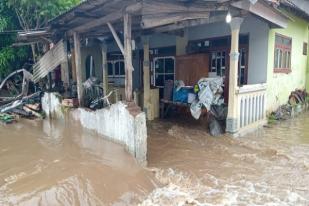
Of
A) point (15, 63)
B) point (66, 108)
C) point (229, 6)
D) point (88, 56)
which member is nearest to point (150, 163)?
point (229, 6)

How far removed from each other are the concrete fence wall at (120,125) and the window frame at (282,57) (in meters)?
5.33

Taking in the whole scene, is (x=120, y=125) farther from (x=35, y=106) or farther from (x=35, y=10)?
(x=35, y=10)

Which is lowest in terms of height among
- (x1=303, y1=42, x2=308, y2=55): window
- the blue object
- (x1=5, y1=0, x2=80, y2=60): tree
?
the blue object

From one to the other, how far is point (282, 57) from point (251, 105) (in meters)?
2.76

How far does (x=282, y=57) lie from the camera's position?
878cm

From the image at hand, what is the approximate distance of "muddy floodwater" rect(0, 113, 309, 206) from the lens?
3.83 meters

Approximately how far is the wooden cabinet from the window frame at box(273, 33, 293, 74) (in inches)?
81.9

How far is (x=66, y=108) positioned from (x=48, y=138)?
48.4 inches

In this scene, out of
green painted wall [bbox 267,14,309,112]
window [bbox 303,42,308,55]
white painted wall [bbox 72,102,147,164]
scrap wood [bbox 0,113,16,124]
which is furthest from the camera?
window [bbox 303,42,308,55]

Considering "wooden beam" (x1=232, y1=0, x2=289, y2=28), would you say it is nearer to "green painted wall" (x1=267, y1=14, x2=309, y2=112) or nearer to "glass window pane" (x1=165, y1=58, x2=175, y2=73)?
"green painted wall" (x1=267, y1=14, x2=309, y2=112)

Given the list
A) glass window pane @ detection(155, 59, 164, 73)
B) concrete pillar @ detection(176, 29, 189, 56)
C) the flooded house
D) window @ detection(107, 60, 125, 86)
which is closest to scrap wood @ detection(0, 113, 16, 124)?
the flooded house

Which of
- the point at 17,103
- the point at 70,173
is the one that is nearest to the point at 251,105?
the point at 70,173

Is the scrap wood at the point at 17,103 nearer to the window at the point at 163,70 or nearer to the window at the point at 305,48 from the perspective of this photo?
the window at the point at 163,70

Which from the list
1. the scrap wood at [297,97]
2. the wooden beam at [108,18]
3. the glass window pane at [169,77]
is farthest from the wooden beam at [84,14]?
the scrap wood at [297,97]
